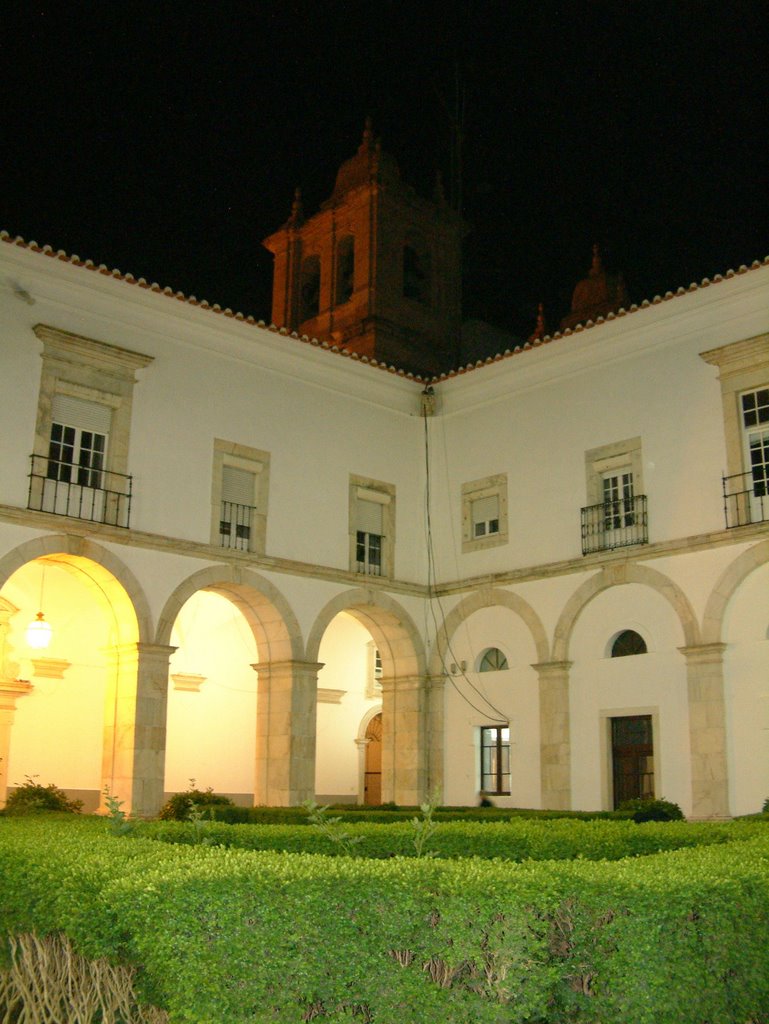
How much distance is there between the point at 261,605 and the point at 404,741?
13.2 ft

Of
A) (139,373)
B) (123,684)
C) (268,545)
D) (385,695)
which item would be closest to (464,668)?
(385,695)

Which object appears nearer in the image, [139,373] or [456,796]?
[139,373]

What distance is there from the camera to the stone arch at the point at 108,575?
52.2ft

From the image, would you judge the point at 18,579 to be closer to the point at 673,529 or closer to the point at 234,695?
the point at 234,695

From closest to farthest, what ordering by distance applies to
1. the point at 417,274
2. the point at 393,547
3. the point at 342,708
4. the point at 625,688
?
the point at 625,688 → the point at 393,547 → the point at 342,708 → the point at 417,274

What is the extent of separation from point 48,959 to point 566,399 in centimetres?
1532

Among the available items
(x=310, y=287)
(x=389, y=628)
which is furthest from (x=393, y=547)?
(x=310, y=287)

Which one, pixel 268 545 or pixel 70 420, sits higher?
pixel 70 420

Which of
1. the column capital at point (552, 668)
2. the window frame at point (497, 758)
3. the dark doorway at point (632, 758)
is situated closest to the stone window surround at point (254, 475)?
the column capital at point (552, 668)

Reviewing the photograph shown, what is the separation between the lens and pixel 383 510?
20.6m

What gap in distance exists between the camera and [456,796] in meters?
19.7

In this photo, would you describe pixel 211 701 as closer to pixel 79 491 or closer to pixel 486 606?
pixel 486 606

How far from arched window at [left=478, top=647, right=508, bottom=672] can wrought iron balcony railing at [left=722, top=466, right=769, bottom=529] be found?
5.03 meters

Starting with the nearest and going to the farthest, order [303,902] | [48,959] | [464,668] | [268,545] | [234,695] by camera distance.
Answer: [303,902]
[48,959]
[268,545]
[464,668]
[234,695]
